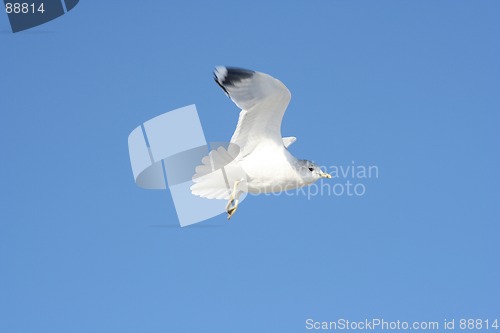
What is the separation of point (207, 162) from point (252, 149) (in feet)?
1.48

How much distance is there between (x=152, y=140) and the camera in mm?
6566

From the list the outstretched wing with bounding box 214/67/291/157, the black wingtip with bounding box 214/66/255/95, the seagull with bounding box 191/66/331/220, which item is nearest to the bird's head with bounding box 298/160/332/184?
the seagull with bounding box 191/66/331/220

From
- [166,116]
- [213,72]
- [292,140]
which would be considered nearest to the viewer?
[213,72]

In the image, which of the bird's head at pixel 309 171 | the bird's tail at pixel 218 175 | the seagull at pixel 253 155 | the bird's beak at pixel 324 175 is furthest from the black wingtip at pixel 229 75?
the bird's beak at pixel 324 175

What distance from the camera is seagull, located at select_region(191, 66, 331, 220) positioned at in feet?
20.2

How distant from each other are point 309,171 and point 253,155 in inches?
22.4

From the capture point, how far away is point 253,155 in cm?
655

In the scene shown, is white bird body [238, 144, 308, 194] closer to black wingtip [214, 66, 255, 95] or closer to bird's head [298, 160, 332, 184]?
bird's head [298, 160, 332, 184]

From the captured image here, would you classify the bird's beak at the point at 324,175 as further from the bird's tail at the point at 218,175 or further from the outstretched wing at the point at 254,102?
the bird's tail at the point at 218,175

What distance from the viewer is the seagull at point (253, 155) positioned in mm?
6148

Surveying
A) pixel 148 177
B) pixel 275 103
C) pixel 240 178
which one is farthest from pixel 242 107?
pixel 148 177

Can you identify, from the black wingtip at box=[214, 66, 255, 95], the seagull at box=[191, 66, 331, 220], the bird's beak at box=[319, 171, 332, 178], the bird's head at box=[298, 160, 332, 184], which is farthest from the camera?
the bird's beak at box=[319, 171, 332, 178]

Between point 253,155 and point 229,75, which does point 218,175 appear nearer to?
point 253,155

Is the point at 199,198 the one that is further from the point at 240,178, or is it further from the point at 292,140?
the point at 292,140
